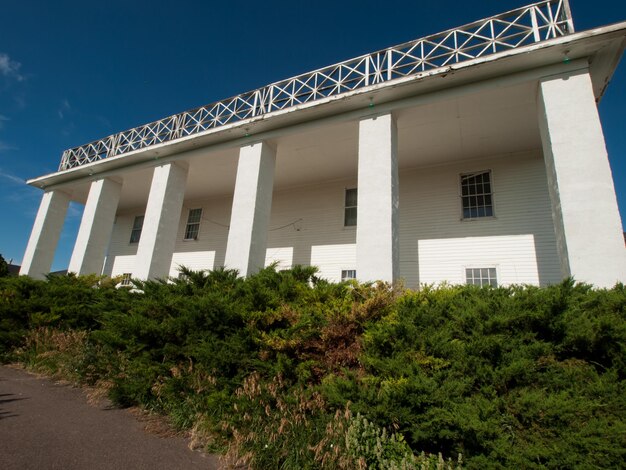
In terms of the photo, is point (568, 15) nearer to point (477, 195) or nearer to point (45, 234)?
point (477, 195)

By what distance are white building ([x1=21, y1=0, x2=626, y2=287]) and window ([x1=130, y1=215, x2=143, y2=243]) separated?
262cm

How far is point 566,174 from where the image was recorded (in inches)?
269

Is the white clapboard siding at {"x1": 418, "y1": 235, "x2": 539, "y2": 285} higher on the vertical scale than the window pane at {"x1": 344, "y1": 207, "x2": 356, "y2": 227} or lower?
lower

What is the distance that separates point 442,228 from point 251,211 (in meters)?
6.29

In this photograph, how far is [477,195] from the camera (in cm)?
1120

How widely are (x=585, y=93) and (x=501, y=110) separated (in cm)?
203

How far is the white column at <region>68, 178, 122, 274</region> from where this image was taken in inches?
537

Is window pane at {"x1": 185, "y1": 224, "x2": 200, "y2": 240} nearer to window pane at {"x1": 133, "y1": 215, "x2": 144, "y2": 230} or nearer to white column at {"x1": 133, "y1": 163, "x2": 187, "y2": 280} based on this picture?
window pane at {"x1": 133, "y1": 215, "x2": 144, "y2": 230}

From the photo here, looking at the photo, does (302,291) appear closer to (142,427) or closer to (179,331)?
(179,331)

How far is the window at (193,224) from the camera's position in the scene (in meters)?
16.8

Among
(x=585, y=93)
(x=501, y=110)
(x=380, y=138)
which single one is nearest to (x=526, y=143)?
(x=501, y=110)

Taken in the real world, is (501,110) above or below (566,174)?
above

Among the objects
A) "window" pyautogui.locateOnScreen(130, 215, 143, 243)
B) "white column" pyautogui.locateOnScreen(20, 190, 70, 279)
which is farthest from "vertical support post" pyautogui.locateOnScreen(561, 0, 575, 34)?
"white column" pyautogui.locateOnScreen(20, 190, 70, 279)

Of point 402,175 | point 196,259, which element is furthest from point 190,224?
point 402,175
